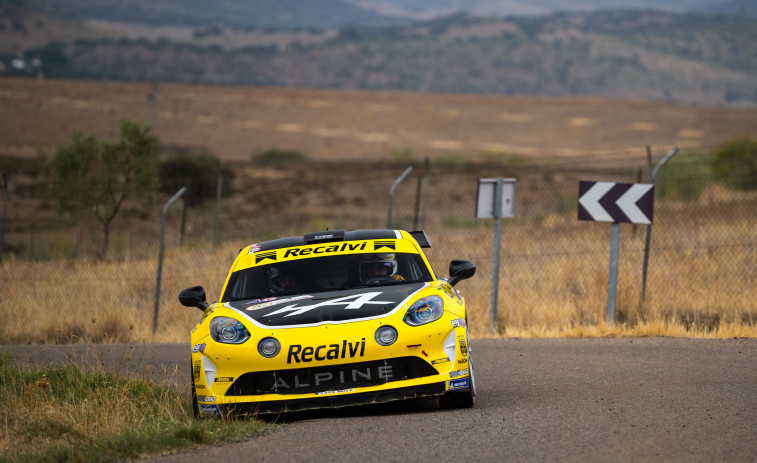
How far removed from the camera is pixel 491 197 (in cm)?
1308

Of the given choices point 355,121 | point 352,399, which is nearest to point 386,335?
point 352,399

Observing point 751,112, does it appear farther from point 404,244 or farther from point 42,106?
point 404,244

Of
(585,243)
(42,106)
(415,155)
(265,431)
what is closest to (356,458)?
(265,431)

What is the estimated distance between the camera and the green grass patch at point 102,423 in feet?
21.0

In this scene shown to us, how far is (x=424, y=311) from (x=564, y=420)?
1272 mm

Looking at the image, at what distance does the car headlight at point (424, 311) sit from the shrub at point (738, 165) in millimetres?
15113

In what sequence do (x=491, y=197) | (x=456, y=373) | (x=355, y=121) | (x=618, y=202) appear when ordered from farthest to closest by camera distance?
(x=355, y=121) < (x=491, y=197) < (x=618, y=202) < (x=456, y=373)

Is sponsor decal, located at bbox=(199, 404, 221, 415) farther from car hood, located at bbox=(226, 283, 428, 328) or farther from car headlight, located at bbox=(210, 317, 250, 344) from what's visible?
car hood, located at bbox=(226, 283, 428, 328)

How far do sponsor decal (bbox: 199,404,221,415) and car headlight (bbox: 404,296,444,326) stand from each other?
152 cm

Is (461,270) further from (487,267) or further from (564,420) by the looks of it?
(487,267)

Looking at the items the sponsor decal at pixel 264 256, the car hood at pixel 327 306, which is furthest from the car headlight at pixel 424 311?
the sponsor decal at pixel 264 256

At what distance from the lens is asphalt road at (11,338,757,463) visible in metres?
6.06

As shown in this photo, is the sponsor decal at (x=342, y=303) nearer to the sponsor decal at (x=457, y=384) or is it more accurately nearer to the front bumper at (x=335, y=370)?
the front bumper at (x=335, y=370)

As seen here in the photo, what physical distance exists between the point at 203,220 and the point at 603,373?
23.0m
